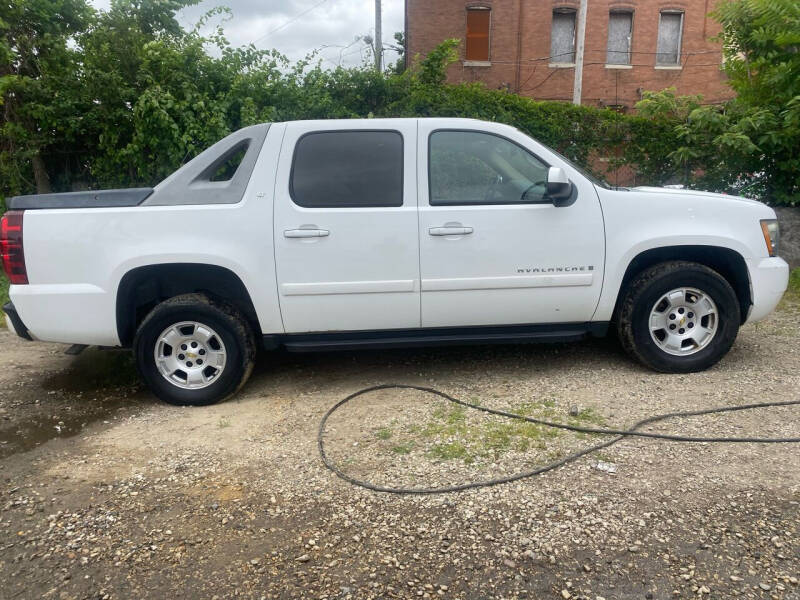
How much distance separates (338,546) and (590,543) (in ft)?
3.44

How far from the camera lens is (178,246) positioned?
3.91m

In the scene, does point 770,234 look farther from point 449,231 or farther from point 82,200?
point 82,200

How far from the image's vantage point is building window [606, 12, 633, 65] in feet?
72.9

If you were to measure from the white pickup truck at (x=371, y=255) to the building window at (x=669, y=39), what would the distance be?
21.3m

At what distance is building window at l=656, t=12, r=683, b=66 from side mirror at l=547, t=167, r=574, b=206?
2177cm

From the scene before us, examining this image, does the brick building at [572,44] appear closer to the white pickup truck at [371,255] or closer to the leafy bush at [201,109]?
the leafy bush at [201,109]

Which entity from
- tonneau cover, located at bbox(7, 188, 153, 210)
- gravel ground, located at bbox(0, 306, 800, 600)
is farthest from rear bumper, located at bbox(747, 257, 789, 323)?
tonneau cover, located at bbox(7, 188, 153, 210)

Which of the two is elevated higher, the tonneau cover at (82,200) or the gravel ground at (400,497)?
the tonneau cover at (82,200)

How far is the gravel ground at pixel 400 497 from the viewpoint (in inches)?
92.4

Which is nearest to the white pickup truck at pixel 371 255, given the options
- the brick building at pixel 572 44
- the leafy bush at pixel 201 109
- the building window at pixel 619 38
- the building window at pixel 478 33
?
the leafy bush at pixel 201 109

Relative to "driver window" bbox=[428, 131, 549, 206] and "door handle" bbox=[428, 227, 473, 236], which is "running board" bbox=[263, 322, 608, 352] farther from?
"driver window" bbox=[428, 131, 549, 206]

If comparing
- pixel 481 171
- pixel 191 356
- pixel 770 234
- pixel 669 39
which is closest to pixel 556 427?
pixel 481 171

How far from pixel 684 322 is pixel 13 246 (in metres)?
4.57

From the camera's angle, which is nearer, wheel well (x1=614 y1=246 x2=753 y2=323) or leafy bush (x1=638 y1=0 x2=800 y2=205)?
wheel well (x1=614 y1=246 x2=753 y2=323)
